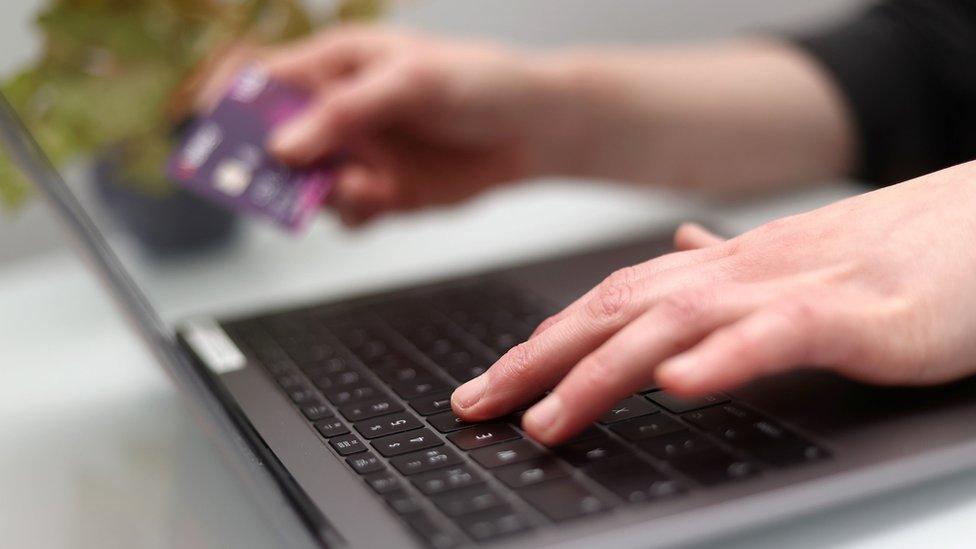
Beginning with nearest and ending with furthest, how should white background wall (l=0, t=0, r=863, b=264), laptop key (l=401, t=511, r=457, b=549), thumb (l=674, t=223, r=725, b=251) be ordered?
1. laptop key (l=401, t=511, r=457, b=549)
2. thumb (l=674, t=223, r=725, b=251)
3. white background wall (l=0, t=0, r=863, b=264)

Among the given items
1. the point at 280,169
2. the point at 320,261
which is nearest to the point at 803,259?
the point at 280,169

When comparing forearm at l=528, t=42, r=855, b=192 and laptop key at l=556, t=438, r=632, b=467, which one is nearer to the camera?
laptop key at l=556, t=438, r=632, b=467

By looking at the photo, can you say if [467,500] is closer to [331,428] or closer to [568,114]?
[331,428]

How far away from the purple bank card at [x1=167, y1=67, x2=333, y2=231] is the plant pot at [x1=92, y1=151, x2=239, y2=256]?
10cm

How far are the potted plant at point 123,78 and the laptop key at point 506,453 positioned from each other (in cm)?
55

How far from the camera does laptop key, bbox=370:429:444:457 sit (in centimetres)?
50

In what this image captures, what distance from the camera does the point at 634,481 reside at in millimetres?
431

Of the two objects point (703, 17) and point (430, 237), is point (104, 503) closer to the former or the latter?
point (430, 237)

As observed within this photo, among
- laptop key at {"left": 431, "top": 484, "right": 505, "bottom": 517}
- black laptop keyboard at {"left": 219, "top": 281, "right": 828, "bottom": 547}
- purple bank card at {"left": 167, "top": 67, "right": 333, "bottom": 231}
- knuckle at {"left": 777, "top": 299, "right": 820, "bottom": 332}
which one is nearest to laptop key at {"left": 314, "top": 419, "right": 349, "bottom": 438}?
black laptop keyboard at {"left": 219, "top": 281, "right": 828, "bottom": 547}

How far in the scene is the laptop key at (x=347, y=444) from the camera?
0.50 m

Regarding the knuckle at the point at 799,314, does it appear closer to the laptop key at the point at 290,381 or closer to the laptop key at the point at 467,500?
the laptop key at the point at 467,500

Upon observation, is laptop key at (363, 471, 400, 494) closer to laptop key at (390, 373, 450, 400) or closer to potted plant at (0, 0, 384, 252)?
laptop key at (390, 373, 450, 400)

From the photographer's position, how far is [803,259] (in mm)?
509

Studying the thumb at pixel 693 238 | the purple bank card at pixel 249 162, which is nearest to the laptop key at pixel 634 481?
the thumb at pixel 693 238
